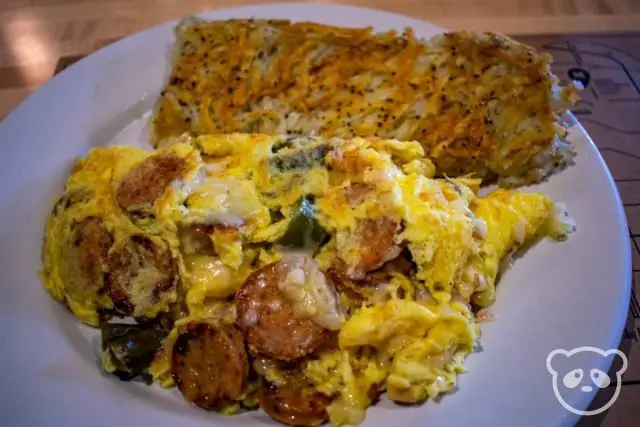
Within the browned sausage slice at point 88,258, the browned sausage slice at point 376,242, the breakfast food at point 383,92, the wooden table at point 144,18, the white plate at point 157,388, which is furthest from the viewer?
the wooden table at point 144,18

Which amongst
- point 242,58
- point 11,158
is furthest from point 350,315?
point 11,158

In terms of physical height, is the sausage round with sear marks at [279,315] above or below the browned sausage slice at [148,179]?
below

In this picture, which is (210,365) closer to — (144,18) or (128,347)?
(128,347)

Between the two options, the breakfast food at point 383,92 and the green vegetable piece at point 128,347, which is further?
the breakfast food at point 383,92

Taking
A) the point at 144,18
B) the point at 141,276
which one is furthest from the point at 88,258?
the point at 144,18

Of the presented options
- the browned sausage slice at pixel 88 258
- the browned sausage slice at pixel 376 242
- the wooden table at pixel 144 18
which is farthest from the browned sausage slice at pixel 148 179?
the wooden table at pixel 144 18

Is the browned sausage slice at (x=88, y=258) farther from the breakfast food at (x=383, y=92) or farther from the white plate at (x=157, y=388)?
the breakfast food at (x=383, y=92)

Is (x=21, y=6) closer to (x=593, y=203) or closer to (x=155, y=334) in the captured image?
(x=155, y=334)
